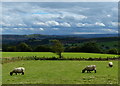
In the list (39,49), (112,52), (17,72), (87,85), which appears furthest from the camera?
(39,49)

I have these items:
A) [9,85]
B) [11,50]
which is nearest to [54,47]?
[11,50]

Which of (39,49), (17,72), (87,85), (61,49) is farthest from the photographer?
(39,49)

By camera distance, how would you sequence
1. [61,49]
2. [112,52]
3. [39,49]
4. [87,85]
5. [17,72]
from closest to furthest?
1. [87,85]
2. [17,72]
3. [61,49]
4. [112,52]
5. [39,49]

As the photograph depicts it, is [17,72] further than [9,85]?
Yes

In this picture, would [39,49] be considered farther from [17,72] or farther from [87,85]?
[87,85]

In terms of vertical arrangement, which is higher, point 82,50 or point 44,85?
point 44,85

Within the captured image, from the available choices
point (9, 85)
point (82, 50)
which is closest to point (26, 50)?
point (82, 50)

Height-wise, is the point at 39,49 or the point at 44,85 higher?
the point at 44,85

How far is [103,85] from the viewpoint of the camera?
1800 cm

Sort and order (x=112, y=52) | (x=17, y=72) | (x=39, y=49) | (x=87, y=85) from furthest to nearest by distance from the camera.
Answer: (x=39, y=49)
(x=112, y=52)
(x=17, y=72)
(x=87, y=85)

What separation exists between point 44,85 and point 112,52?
81407 mm

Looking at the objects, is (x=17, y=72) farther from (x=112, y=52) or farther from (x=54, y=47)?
(x=112, y=52)

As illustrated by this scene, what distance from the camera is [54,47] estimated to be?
71.8 meters

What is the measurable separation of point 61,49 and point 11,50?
4297 cm
